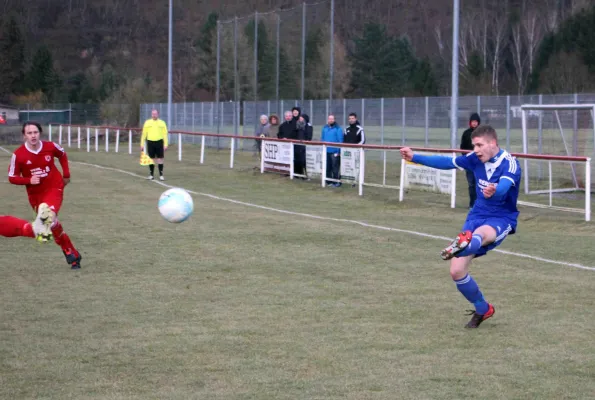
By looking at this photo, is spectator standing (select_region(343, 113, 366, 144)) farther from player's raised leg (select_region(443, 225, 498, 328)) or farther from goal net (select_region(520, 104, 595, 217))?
player's raised leg (select_region(443, 225, 498, 328))

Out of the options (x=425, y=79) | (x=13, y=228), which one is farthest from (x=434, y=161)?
(x=425, y=79)

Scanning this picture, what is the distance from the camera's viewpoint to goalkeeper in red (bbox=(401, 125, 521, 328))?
7.77 m

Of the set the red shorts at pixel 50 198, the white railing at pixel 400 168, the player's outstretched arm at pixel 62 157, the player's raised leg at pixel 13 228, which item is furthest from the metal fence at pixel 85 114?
the player's raised leg at pixel 13 228

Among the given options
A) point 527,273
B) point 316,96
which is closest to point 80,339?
point 527,273

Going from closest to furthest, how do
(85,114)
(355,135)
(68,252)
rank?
(68,252), (355,135), (85,114)

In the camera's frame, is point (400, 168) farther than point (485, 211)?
Yes

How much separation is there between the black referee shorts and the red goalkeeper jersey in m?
14.0

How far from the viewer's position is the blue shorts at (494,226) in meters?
7.95

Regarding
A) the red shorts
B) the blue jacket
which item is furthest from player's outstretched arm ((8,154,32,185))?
the blue jacket

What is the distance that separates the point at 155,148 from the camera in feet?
82.6

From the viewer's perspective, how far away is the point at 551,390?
604cm

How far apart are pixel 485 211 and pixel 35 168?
17.6 ft

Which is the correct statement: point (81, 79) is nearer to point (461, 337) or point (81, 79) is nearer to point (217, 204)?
point (217, 204)

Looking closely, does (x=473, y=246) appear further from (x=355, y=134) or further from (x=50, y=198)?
(x=355, y=134)
